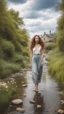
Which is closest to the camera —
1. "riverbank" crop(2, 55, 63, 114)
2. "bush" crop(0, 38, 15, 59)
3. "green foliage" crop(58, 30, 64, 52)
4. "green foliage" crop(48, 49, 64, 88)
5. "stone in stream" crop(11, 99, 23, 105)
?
"riverbank" crop(2, 55, 63, 114)

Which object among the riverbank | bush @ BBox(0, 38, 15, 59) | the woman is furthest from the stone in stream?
bush @ BBox(0, 38, 15, 59)

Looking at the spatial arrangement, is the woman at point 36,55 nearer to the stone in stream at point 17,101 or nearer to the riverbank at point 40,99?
the riverbank at point 40,99

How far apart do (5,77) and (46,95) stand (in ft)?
20.3

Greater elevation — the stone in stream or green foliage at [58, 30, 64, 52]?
green foliage at [58, 30, 64, 52]

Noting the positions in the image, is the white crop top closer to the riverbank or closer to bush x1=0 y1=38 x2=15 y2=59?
the riverbank

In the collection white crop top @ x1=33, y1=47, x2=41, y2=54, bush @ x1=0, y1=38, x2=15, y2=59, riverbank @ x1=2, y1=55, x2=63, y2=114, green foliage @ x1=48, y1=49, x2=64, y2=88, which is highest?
bush @ x1=0, y1=38, x2=15, y2=59

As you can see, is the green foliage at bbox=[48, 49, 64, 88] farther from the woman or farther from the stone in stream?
the stone in stream

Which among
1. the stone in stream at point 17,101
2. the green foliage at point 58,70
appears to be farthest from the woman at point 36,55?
the stone in stream at point 17,101

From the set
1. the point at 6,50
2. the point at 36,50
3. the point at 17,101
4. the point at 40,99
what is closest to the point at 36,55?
the point at 36,50

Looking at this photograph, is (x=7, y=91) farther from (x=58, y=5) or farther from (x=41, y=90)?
(x=58, y=5)

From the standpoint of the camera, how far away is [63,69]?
14781 mm

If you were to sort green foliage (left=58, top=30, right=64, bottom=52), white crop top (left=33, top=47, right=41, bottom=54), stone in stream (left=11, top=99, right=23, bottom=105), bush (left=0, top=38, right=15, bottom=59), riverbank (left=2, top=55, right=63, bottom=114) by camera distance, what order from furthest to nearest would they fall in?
green foliage (left=58, top=30, right=64, bottom=52) < bush (left=0, top=38, right=15, bottom=59) < white crop top (left=33, top=47, right=41, bottom=54) < stone in stream (left=11, top=99, right=23, bottom=105) < riverbank (left=2, top=55, right=63, bottom=114)

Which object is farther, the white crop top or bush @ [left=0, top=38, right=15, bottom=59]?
bush @ [left=0, top=38, right=15, bottom=59]

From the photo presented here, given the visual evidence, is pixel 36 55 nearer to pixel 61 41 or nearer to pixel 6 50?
pixel 6 50
